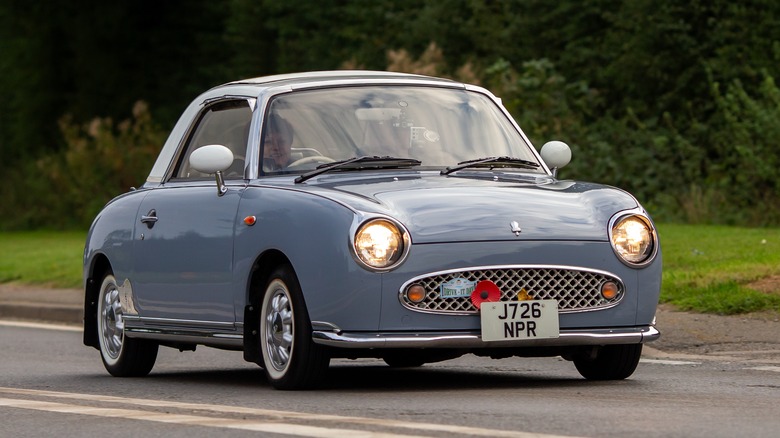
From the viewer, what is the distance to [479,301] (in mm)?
8484

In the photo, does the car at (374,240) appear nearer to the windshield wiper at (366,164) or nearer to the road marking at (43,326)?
the windshield wiper at (366,164)

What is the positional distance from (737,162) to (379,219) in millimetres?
17719

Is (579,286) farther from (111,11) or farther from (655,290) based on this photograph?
(111,11)

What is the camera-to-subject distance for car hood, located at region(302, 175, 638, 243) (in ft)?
27.9

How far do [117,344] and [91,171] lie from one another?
1075 inches

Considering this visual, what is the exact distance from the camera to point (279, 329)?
352 inches

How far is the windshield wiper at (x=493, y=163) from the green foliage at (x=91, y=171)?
2749cm

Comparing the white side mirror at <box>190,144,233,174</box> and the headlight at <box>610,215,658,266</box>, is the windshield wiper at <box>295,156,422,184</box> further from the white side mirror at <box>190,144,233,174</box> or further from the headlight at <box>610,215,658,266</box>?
the headlight at <box>610,215,658,266</box>

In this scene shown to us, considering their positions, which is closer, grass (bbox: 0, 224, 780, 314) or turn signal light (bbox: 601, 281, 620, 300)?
turn signal light (bbox: 601, 281, 620, 300)

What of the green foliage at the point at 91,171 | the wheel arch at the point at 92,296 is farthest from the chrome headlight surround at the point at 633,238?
the green foliage at the point at 91,171

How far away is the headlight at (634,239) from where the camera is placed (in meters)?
8.84

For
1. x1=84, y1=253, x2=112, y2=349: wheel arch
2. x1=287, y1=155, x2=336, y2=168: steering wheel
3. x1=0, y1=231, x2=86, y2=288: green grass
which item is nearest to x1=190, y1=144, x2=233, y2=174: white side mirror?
x1=287, y1=155, x2=336, y2=168: steering wheel

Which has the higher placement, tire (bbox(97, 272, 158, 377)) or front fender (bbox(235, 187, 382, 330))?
front fender (bbox(235, 187, 382, 330))

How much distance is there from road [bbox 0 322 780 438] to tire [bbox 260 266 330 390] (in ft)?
0.37
